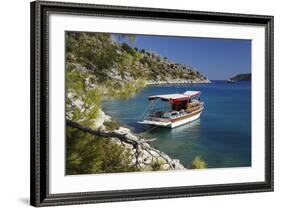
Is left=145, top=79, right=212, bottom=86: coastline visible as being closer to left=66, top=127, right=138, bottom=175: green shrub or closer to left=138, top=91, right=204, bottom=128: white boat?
left=138, top=91, right=204, bottom=128: white boat

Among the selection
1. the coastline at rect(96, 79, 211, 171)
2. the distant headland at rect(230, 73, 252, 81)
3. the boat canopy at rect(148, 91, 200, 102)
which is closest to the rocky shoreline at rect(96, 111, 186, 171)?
the coastline at rect(96, 79, 211, 171)

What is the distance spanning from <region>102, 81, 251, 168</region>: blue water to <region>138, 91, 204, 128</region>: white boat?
14 millimetres

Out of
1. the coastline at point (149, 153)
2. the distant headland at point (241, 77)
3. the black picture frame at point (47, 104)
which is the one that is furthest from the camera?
the distant headland at point (241, 77)

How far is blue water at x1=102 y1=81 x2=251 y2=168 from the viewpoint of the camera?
192cm

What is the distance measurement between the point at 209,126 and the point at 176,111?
0.11 meters

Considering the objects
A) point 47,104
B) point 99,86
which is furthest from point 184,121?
point 47,104

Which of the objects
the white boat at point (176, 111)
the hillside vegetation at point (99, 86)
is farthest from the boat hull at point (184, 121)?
the hillside vegetation at point (99, 86)

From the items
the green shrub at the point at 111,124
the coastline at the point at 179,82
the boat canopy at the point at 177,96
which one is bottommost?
the green shrub at the point at 111,124

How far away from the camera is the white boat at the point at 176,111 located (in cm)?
195

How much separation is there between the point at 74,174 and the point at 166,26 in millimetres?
469

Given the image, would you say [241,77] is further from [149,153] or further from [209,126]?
[149,153]

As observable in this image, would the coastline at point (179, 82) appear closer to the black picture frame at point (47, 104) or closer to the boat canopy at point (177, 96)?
the boat canopy at point (177, 96)

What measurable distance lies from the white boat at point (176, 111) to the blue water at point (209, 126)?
0.01 metres

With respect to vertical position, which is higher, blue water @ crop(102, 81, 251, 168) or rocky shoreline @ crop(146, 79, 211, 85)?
rocky shoreline @ crop(146, 79, 211, 85)
